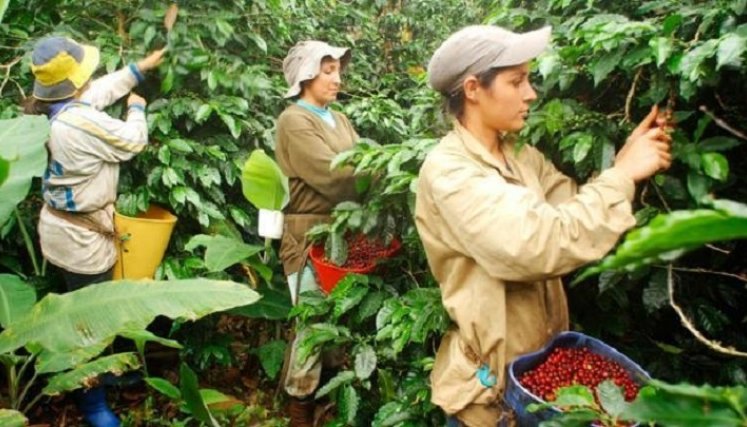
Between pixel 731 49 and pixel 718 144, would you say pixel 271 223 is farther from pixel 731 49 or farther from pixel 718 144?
pixel 731 49

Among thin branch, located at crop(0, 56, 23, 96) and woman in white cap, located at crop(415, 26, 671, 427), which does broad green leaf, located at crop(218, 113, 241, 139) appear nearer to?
thin branch, located at crop(0, 56, 23, 96)

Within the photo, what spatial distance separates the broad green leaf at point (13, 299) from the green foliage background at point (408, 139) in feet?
2.41

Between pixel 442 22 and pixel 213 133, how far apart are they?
405 centimetres

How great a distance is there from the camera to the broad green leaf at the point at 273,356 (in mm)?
3982

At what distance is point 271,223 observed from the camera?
12.0ft

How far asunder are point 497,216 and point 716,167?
0.55m

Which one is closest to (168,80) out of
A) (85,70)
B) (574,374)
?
(85,70)

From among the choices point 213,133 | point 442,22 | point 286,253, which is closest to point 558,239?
point 286,253

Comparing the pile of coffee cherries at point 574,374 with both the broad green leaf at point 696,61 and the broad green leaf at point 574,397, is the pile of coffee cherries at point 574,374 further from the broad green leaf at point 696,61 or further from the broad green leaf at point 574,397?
the broad green leaf at point 696,61

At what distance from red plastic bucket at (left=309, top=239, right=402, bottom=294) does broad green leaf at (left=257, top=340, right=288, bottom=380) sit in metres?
0.84

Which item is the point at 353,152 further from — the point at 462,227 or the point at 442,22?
the point at 442,22

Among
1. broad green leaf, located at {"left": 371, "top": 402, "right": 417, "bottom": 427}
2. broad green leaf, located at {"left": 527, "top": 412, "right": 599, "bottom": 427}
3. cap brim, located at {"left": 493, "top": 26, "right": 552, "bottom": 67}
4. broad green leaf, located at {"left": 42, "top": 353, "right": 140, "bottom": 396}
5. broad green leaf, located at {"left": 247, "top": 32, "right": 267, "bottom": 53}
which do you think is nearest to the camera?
broad green leaf, located at {"left": 527, "top": 412, "right": 599, "bottom": 427}

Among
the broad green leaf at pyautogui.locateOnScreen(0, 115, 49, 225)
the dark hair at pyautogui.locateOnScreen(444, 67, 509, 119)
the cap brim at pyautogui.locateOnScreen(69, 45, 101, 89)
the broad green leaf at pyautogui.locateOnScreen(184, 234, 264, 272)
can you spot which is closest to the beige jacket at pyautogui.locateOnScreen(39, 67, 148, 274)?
the cap brim at pyautogui.locateOnScreen(69, 45, 101, 89)

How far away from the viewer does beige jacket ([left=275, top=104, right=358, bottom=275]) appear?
3.38 metres
